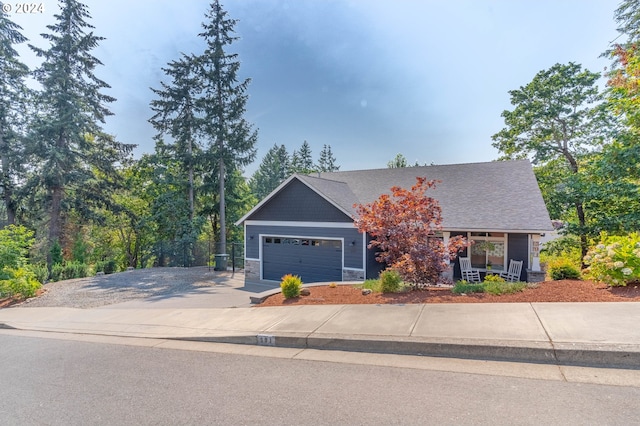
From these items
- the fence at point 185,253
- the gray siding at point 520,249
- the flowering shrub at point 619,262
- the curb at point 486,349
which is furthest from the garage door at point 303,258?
the flowering shrub at point 619,262

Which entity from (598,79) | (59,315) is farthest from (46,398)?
(598,79)

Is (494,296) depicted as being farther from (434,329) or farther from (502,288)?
(434,329)

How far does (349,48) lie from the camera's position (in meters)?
15.3

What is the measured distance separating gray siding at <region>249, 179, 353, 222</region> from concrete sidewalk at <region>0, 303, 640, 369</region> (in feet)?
22.0

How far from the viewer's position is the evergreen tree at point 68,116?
64.2ft

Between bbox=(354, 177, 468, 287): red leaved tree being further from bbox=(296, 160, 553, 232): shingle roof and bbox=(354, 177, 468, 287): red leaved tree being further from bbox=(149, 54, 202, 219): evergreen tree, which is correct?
bbox=(149, 54, 202, 219): evergreen tree

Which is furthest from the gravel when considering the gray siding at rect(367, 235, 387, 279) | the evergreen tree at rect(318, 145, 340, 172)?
the evergreen tree at rect(318, 145, 340, 172)

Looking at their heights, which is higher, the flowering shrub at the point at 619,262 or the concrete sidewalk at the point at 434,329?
the flowering shrub at the point at 619,262

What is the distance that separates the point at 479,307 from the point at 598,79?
1834 centimetres

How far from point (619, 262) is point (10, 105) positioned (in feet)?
101

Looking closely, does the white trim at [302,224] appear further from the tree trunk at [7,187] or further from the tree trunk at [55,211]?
the tree trunk at [7,187]

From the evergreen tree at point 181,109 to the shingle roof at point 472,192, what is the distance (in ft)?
43.0

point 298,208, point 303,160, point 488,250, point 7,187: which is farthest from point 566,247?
point 303,160

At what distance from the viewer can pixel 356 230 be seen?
1308 centimetres
